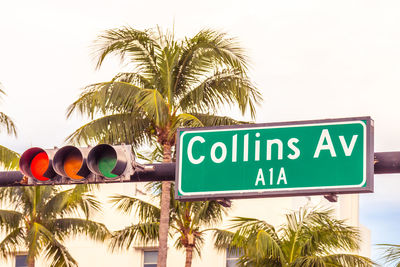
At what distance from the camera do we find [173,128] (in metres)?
23.5

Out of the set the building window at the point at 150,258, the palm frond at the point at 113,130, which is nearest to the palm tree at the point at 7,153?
the palm frond at the point at 113,130

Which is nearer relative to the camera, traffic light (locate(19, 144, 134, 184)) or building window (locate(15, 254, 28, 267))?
traffic light (locate(19, 144, 134, 184))

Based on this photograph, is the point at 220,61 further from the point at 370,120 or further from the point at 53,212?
the point at 370,120

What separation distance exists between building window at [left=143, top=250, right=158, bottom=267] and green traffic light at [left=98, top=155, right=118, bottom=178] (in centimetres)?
2804

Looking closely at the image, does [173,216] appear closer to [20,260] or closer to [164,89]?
[164,89]

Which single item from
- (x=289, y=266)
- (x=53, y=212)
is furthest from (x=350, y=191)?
(x=53, y=212)

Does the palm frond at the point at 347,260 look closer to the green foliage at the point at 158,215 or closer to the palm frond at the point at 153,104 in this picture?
the palm frond at the point at 153,104

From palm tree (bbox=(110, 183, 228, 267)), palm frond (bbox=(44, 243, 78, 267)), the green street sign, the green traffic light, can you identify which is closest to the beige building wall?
palm frond (bbox=(44, 243, 78, 267))

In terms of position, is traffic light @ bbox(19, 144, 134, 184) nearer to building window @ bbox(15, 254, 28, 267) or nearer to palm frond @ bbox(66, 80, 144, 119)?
palm frond @ bbox(66, 80, 144, 119)

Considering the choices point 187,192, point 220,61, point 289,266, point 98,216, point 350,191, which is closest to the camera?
point 350,191

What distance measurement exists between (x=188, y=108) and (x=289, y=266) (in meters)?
5.07

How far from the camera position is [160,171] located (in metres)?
8.28

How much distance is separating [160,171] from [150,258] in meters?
28.1

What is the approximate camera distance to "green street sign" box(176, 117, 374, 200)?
7.33 m
